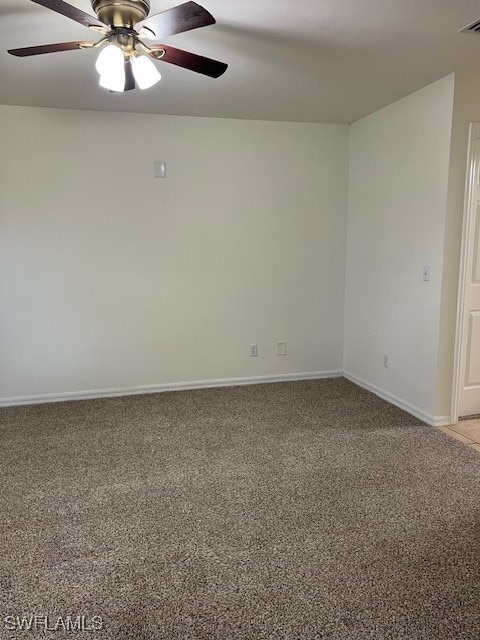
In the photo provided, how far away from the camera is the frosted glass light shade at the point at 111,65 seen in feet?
6.48

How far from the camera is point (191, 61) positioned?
2205mm

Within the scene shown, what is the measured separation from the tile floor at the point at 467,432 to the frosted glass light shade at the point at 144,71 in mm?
2934

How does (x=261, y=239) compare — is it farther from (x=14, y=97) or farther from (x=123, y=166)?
(x=14, y=97)

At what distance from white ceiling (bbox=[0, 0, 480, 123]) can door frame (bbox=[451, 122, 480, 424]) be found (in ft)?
1.62

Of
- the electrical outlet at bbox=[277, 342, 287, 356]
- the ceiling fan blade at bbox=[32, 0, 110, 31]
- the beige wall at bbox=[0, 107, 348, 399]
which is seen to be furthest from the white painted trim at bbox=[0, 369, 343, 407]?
the ceiling fan blade at bbox=[32, 0, 110, 31]

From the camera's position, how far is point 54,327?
13.1 ft

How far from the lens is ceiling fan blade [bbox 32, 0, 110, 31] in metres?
1.71

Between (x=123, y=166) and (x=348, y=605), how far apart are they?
3.56 m

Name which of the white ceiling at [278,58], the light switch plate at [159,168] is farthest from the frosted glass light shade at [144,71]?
the light switch plate at [159,168]

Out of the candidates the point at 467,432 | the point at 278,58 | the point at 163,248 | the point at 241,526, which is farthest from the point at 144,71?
the point at 467,432

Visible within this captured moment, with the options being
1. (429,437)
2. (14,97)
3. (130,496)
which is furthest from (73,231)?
(429,437)

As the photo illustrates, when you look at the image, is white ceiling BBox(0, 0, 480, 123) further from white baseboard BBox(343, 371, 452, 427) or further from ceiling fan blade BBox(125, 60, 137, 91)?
white baseboard BBox(343, 371, 452, 427)

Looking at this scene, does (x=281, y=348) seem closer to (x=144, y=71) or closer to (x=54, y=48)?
(x=144, y=71)

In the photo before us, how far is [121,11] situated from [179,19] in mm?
335
